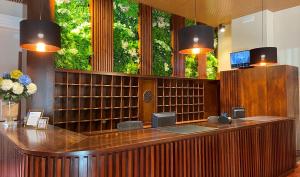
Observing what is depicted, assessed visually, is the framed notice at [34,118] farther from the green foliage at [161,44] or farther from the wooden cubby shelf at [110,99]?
the green foliage at [161,44]

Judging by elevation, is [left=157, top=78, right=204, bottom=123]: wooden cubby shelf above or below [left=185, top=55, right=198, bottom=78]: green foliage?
below

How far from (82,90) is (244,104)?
13.9 feet

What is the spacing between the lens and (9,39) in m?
6.78

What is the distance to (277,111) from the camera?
19.4 feet

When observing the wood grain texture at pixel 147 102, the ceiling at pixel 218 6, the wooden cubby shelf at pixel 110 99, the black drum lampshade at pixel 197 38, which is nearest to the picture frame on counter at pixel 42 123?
the wooden cubby shelf at pixel 110 99

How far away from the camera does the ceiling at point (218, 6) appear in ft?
20.9

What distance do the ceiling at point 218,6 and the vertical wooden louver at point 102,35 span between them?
44.5 inches

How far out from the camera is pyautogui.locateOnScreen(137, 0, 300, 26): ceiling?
638cm

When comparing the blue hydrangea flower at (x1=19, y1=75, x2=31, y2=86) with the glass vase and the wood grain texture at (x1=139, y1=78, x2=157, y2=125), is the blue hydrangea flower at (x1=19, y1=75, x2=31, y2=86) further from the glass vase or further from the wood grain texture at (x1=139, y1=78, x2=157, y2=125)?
the wood grain texture at (x1=139, y1=78, x2=157, y2=125)

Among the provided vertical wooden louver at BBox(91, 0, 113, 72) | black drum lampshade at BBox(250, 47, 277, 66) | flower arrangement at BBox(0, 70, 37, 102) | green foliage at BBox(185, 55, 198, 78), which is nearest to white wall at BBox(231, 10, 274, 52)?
green foliage at BBox(185, 55, 198, 78)

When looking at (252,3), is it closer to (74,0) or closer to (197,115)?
(197,115)

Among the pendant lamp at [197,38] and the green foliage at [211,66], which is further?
the green foliage at [211,66]

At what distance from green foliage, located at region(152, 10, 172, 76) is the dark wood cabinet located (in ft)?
5.99

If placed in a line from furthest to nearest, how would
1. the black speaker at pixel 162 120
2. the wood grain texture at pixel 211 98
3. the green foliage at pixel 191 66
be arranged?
the wood grain texture at pixel 211 98
the green foliage at pixel 191 66
the black speaker at pixel 162 120
